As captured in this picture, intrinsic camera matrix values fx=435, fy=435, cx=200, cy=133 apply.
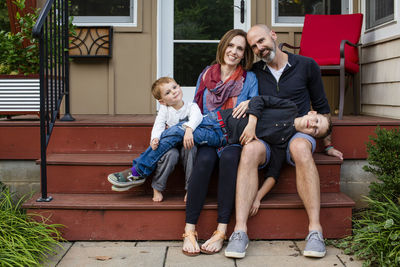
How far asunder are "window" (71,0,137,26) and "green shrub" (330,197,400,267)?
112 inches

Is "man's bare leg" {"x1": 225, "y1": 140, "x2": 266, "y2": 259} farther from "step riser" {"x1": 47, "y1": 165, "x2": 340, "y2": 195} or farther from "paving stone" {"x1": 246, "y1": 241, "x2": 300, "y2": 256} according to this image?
"step riser" {"x1": 47, "y1": 165, "x2": 340, "y2": 195}

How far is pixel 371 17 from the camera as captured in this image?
3.85 m

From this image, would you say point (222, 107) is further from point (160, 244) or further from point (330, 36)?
point (330, 36)

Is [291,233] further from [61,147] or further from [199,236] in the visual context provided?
[61,147]

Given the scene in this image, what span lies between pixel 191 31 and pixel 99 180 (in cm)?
210

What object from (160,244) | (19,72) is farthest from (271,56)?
(19,72)

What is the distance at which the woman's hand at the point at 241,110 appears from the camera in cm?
254

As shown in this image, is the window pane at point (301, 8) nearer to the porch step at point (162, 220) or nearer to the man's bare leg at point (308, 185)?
the man's bare leg at point (308, 185)

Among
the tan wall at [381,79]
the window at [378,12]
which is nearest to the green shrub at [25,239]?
the tan wall at [381,79]

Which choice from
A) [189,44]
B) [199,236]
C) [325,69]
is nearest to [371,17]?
[325,69]

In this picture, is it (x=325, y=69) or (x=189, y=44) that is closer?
(x=325, y=69)

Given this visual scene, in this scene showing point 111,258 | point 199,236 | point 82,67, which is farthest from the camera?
point 82,67

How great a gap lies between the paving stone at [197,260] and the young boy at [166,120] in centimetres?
38

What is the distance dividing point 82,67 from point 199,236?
2332mm
